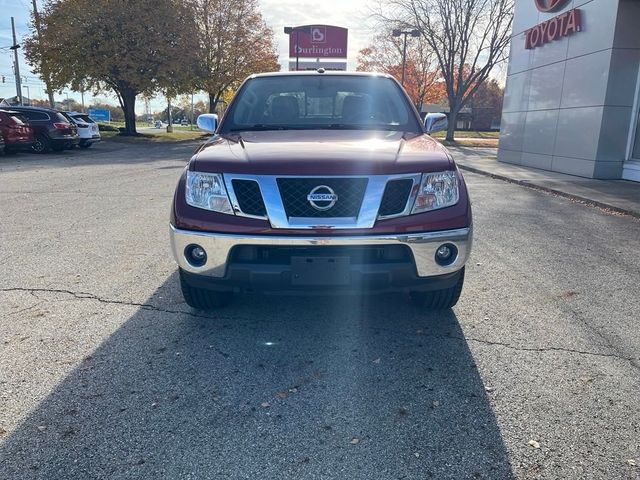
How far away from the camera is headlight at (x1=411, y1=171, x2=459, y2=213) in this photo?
9.65 ft

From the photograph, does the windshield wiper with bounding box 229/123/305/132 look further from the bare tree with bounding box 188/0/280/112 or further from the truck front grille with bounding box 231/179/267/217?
the bare tree with bounding box 188/0/280/112

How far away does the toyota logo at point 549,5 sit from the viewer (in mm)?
14147

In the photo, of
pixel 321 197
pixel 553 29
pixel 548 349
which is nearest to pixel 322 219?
pixel 321 197

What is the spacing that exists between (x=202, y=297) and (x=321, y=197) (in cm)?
125

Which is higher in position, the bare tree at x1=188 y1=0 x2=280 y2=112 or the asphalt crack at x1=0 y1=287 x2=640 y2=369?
the bare tree at x1=188 y1=0 x2=280 y2=112

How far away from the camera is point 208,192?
299 cm

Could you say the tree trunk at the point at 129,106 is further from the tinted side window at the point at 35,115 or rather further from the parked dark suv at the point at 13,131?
the parked dark suv at the point at 13,131

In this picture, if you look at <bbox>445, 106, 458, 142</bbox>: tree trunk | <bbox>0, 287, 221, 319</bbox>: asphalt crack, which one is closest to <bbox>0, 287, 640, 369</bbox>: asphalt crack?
<bbox>0, 287, 221, 319</bbox>: asphalt crack

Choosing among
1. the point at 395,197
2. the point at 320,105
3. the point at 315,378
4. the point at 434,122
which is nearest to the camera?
the point at 315,378

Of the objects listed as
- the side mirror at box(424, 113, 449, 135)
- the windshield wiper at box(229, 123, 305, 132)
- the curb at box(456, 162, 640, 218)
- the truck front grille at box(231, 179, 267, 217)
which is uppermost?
the side mirror at box(424, 113, 449, 135)

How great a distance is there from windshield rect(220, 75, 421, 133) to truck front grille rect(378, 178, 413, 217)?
1.15m

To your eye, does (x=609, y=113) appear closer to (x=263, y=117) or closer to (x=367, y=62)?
(x=263, y=117)

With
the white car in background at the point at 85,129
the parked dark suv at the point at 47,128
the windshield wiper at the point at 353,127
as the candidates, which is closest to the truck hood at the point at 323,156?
the windshield wiper at the point at 353,127

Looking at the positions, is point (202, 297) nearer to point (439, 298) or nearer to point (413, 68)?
point (439, 298)
